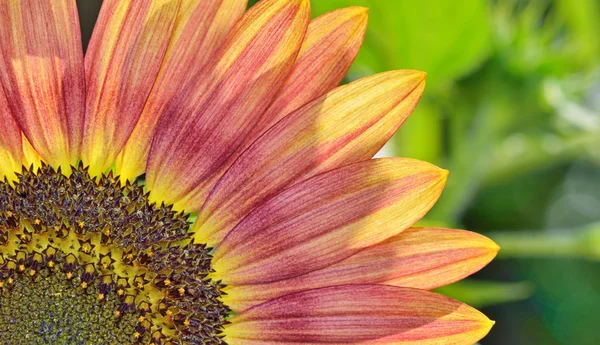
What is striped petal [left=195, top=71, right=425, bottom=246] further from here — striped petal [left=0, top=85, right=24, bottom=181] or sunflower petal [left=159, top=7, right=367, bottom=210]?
striped petal [left=0, top=85, right=24, bottom=181]

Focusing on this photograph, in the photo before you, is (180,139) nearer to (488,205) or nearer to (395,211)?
(395,211)

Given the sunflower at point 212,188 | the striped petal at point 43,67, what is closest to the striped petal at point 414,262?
the sunflower at point 212,188

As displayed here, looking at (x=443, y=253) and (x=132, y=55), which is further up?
(x=132, y=55)

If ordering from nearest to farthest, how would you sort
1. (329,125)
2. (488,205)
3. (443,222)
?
1. (329,125)
2. (443,222)
3. (488,205)

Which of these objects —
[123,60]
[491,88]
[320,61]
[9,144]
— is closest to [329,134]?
[320,61]

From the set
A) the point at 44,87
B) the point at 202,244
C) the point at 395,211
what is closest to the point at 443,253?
the point at 395,211

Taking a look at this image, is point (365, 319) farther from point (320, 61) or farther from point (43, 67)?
point (43, 67)
